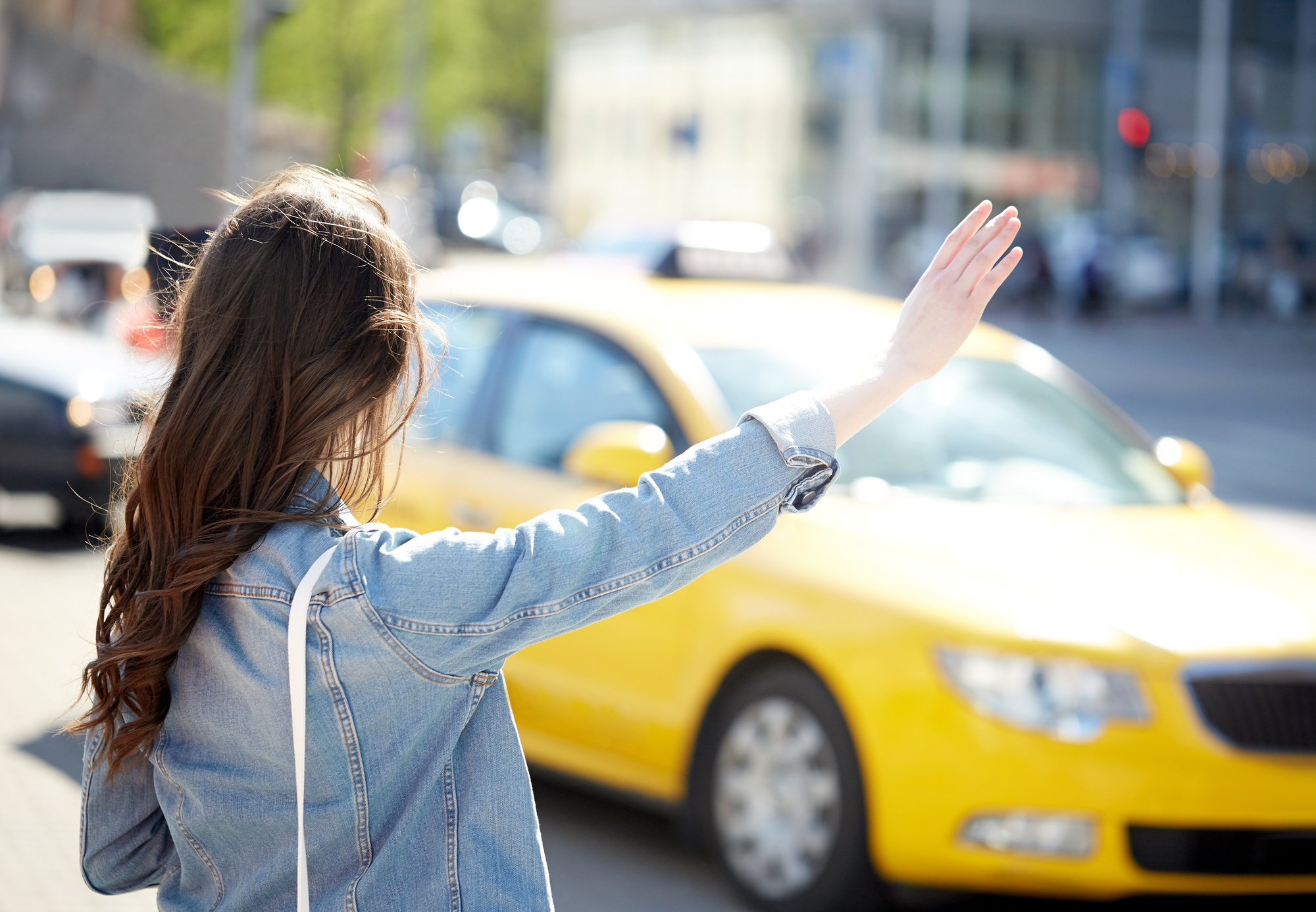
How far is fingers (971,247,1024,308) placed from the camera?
171cm

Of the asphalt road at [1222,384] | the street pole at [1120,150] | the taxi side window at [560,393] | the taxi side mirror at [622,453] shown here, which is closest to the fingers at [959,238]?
the taxi side mirror at [622,453]

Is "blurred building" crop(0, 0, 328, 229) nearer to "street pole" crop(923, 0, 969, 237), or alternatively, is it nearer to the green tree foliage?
the green tree foliage

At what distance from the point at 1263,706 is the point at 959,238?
8.16 ft

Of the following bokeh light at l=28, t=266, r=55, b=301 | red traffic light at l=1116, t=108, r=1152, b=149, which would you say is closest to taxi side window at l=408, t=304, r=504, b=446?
bokeh light at l=28, t=266, r=55, b=301

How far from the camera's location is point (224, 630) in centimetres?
156

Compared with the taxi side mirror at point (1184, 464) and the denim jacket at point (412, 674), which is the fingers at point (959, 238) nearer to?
the denim jacket at point (412, 674)

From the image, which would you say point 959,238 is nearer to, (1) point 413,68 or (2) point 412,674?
(2) point 412,674

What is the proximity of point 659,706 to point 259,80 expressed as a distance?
41202mm

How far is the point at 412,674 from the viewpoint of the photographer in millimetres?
1518

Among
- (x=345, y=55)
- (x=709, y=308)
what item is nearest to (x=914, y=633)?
(x=709, y=308)

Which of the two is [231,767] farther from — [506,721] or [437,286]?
[437,286]

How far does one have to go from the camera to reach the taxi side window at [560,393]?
15.8ft

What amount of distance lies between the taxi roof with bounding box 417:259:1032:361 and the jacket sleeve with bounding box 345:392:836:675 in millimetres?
3234

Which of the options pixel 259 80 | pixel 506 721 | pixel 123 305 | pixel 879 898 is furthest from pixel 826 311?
pixel 259 80
